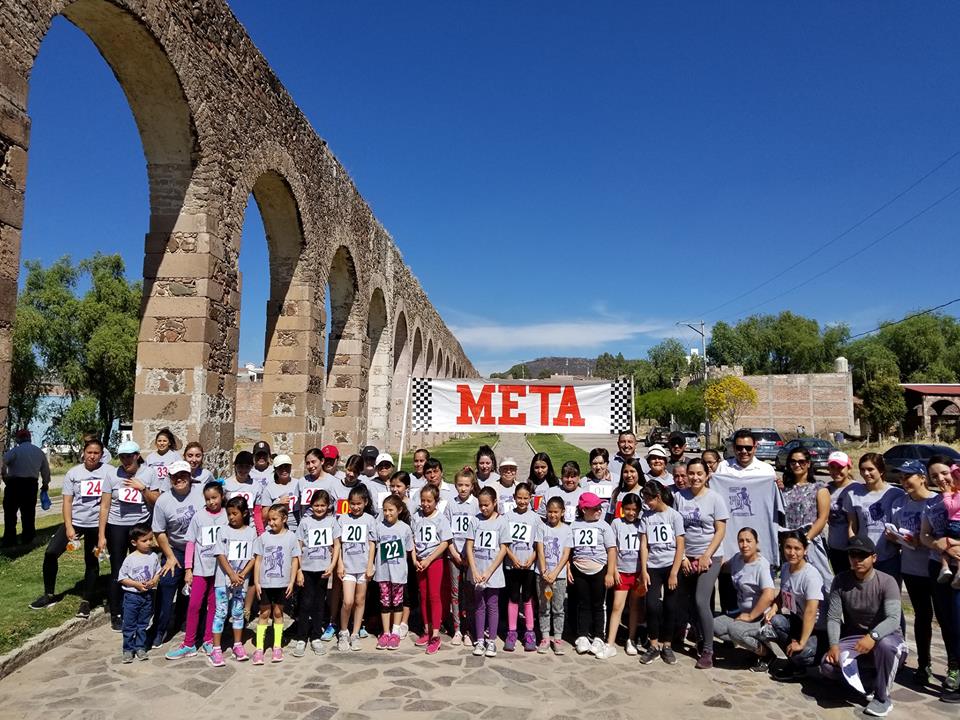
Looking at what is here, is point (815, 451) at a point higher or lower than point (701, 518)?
lower

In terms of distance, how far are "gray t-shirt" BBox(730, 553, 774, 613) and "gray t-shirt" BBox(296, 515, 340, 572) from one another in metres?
3.19

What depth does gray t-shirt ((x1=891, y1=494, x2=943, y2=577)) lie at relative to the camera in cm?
459

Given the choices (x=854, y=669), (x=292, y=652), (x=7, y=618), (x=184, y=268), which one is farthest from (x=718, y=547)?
(x=184, y=268)

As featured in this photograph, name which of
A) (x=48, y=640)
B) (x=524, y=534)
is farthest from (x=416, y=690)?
(x=48, y=640)

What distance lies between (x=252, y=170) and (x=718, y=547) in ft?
25.4

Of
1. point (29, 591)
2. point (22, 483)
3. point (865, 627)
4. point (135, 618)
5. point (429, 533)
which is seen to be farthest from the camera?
point (22, 483)

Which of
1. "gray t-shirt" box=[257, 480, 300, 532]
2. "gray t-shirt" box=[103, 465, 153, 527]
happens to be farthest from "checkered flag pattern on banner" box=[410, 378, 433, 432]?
"gray t-shirt" box=[103, 465, 153, 527]

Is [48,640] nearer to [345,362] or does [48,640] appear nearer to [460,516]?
[460,516]

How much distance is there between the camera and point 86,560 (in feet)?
18.4

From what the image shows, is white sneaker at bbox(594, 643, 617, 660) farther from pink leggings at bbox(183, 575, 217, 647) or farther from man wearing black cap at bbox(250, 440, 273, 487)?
man wearing black cap at bbox(250, 440, 273, 487)

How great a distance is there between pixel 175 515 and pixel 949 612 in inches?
225

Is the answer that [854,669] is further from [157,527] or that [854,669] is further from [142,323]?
[142,323]

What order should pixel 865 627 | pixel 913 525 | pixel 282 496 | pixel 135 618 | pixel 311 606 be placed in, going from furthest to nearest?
pixel 282 496 → pixel 311 606 → pixel 135 618 → pixel 913 525 → pixel 865 627

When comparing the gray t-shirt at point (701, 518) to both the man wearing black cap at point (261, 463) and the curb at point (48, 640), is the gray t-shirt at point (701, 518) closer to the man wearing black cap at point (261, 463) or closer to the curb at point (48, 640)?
the man wearing black cap at point (261, 463)
